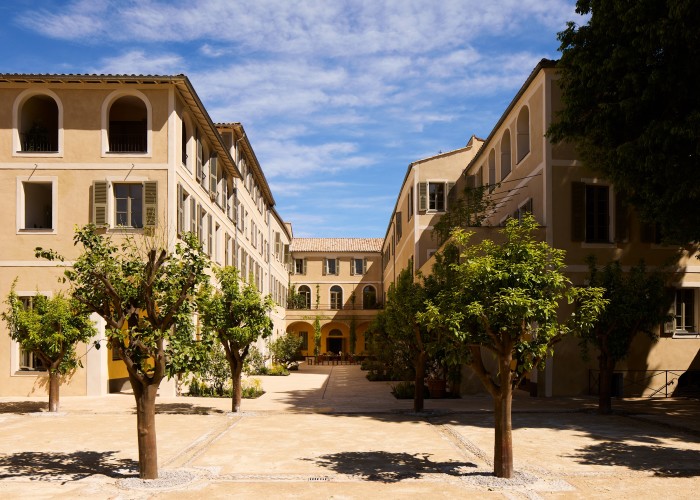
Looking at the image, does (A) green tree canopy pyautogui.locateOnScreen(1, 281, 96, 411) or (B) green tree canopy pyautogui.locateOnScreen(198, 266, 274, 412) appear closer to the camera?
(A) green tree canopy pyautogui.locateOnScreen(1, 281, 96, 411)

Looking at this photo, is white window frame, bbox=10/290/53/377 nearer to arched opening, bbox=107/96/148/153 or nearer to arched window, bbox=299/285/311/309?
arched opening, bbox=107/96/148/153

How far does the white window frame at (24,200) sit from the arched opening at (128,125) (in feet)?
7.38

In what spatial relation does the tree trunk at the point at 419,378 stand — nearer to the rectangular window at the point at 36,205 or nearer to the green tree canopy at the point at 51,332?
the green tree canopy at the point at 51,332

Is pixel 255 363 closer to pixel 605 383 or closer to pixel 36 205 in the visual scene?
pixel 36 205

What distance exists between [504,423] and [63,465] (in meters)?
7.46

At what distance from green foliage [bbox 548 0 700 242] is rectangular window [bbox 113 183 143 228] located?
523 inches

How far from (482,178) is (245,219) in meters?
13.0

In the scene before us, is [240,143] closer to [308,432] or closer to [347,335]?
[308,432]

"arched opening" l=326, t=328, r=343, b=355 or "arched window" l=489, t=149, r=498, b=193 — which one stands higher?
"arched window" l=489, t=149, r=498, b=193

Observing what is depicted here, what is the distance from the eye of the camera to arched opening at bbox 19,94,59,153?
2295 centimetres

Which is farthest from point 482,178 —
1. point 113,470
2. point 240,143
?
point 113,470

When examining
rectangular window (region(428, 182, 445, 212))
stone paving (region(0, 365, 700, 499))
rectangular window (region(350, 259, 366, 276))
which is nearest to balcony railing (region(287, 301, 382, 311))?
rectangular window (region(350, 259, 366, 276))

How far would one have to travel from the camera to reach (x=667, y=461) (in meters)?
12.1

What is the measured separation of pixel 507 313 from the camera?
9961 mm
